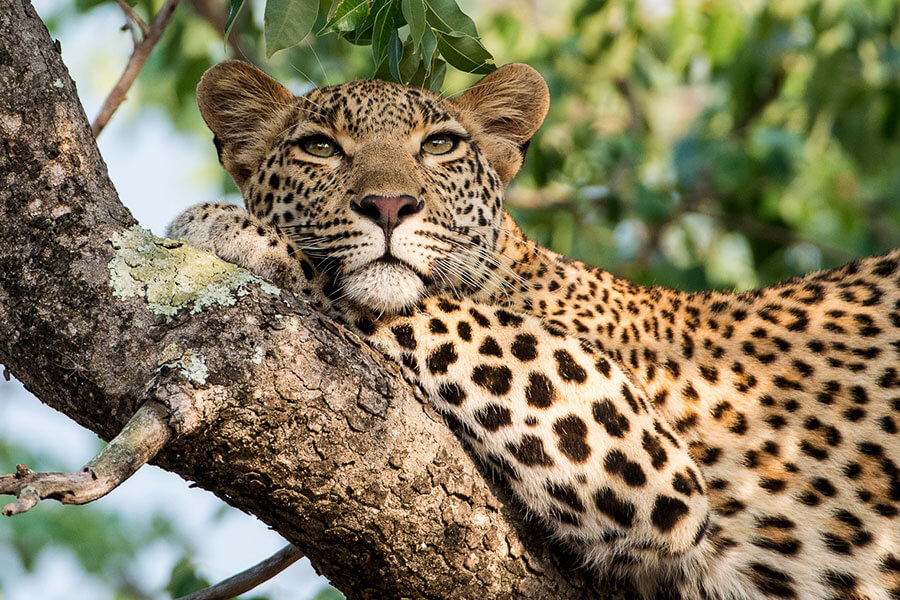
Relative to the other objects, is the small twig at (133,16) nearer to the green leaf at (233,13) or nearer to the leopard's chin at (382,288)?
the green leaf at (233,13)

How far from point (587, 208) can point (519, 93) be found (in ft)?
15.2

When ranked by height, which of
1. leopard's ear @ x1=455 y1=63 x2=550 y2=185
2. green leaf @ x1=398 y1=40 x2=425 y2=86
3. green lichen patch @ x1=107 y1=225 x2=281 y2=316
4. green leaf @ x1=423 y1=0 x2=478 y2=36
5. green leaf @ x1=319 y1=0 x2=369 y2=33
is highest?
leopard's ear @ x1=455 y1=63 x2=550 y2=185

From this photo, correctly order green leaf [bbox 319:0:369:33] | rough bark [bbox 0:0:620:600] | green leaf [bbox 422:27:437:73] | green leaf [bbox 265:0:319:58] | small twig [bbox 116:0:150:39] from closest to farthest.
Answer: rough bark [bbox 0:0:620:600], green leaf [bbox 265:0:319:58], green leaf [bbox 319:0:369:33], green leaf [bbox 422:27:437:73], small twig [bbox 116:0:150:39]

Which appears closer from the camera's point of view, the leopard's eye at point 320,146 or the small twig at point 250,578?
the small twig at point 250,578

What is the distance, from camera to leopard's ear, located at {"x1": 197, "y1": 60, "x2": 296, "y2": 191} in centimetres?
576

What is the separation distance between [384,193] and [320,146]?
909 mm

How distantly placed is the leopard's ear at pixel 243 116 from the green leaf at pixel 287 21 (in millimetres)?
2053

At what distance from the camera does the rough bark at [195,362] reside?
11.2 ft

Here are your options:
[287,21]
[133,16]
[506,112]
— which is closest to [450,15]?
[287,21]

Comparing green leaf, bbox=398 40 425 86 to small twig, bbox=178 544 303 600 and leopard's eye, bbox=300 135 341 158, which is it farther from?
small twig, bbox=178 544 303 600

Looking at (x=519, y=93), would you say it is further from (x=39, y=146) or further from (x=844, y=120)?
(x=844, y=120)

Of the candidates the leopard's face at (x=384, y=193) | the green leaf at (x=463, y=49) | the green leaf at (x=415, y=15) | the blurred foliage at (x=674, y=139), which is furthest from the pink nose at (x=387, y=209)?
the blurred foliage at (x=674, y=139)

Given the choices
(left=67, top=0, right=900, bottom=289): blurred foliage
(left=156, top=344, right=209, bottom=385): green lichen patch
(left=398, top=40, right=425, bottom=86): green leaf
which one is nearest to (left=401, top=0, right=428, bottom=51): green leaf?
(left=398, top=40, right=425, bottom=86): green leaf

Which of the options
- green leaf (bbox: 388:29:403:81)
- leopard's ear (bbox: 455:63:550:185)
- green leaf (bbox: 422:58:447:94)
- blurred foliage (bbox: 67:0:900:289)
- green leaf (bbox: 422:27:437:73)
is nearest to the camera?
green leaf (bbox: 422:27:437:73)
